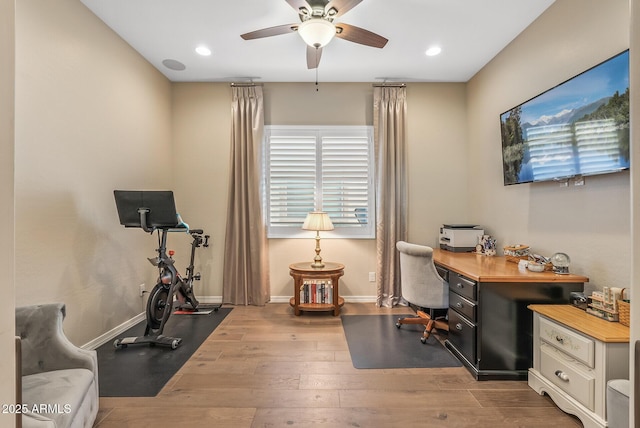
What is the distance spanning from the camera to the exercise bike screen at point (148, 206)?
8.56ft

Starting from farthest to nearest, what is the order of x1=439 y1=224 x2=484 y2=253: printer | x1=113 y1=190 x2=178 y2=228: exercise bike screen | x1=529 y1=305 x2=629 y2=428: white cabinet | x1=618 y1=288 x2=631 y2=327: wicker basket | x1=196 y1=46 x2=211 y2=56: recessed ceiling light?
x1=439 y1=224 x2=484 y2=253: printer, x1=196 y1=46 x2=211 y2=56: recessed ceiling light, x1=113 y1=190 x2=178 y2=228: exercise bike screen, x1=618 y1=288 x2=631 y2=327: wicker basket, x1=529 y1=305 x2=629 y2=428: white cabinet

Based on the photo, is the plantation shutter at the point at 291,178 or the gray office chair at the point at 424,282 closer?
the gray office chair at the point at 424,282

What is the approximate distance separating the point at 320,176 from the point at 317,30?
201cm

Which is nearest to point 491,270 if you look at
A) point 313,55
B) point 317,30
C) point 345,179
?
point 345,179

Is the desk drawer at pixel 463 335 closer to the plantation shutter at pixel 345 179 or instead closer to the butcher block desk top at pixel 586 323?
the butcher block desk top at pixel 586 323

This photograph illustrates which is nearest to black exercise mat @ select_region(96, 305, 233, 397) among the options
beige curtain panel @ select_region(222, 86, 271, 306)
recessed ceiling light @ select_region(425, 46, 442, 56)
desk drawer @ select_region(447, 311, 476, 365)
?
beige curtain panel @ select_region(222, 86, 271, 306)

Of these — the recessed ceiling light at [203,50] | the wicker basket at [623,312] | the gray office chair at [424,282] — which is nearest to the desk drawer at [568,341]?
the wicker basket at [623,312]

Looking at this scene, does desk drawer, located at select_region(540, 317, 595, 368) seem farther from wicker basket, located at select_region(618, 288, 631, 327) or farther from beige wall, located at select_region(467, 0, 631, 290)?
beige wall, located at select_region(467, 0, 631, 290)

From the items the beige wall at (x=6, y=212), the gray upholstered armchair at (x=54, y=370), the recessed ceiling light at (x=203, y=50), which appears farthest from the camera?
the recessed ceiling light at (x=203, y=50)

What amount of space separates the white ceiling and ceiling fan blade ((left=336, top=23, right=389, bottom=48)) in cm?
30

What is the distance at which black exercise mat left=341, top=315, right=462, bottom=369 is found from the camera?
97.2 inches

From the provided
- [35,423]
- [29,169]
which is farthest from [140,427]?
[29,169]

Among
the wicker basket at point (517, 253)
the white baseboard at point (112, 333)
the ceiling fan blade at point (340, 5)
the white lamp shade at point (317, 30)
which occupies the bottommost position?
the white baseboard at point (112, 333)

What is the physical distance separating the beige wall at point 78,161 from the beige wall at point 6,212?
71.1 inches
